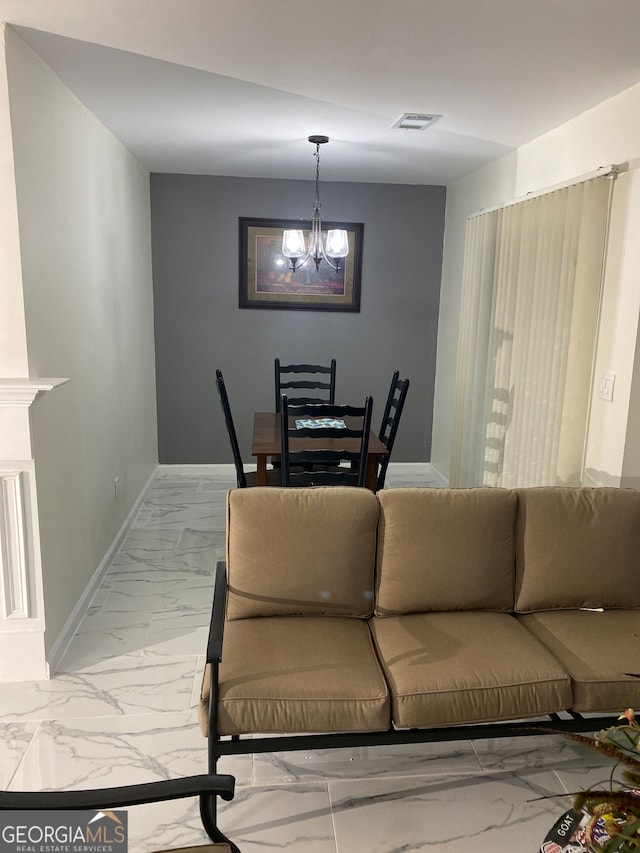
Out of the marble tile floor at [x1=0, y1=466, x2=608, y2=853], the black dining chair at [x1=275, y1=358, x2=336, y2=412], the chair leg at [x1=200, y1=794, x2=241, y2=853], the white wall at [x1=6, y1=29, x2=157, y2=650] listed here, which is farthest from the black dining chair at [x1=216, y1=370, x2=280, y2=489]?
the chair leg at [x1=200, y1=794, x2=241, y2=853]

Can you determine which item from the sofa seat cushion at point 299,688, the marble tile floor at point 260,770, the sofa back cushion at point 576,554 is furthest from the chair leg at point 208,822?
the sofa back cushion at point 576,554

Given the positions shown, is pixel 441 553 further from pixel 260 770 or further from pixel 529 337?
pixel 529 337

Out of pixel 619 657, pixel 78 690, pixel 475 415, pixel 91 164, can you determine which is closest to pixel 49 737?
pixel 78 690

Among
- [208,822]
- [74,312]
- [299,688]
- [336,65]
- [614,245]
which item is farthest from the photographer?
[74,312]

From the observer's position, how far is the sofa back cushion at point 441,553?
2.28 m

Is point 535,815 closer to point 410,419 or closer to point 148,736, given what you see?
point 148,736

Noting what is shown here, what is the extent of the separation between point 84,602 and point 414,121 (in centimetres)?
285

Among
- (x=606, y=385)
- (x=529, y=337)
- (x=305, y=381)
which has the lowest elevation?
(x=305, y=381)

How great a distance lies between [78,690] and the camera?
2471 mm

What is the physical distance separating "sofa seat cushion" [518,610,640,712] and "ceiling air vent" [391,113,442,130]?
2320mm

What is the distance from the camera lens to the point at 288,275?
4.99 meters

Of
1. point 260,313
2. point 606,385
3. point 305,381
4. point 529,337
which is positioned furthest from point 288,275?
point 606,385

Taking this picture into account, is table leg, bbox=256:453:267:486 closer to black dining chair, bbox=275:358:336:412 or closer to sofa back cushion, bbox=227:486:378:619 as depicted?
black dining chair, bbox=275:358:336:412

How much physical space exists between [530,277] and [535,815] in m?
2.52
